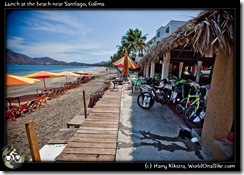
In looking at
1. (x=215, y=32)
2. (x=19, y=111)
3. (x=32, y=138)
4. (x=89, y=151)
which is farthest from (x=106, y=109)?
(x=19, y=111)

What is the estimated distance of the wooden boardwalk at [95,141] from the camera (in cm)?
192

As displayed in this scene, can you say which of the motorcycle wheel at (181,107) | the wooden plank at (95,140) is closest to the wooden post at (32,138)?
the wooden plank at (95,140)

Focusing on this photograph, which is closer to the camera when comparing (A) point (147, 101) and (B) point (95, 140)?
(B) point (95, 140)

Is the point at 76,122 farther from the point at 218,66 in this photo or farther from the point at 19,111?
the point at 19,111

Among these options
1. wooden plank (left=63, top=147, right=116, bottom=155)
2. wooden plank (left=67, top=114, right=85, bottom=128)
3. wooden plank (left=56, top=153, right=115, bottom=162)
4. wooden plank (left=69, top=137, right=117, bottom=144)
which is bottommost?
wooden plank (left=67, top=114, right=85, bottom=128)

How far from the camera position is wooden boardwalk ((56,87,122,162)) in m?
1.92

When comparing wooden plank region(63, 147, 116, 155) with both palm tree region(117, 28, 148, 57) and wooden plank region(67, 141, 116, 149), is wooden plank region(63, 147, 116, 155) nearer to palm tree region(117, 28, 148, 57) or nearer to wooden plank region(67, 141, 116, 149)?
wooden plank region(67, 141, 116, 149)

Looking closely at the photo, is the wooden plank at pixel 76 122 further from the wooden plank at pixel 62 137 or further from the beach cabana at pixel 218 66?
the beach cabana at pixel 218 66

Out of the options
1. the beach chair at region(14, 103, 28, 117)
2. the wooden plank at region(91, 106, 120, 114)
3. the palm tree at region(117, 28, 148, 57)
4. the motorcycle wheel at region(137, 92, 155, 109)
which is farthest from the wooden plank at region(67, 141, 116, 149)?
the palm tree at region(117, 28, 148, 57)

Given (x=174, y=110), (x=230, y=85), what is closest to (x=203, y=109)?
(x=174, y=110)

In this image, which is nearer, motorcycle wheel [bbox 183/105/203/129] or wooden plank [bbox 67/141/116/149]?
wooden plank [bbox 67/141/116/149]

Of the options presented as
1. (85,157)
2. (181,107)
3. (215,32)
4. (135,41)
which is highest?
(135,41)

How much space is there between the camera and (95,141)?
2283 millimetres

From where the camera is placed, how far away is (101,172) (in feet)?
5.98
